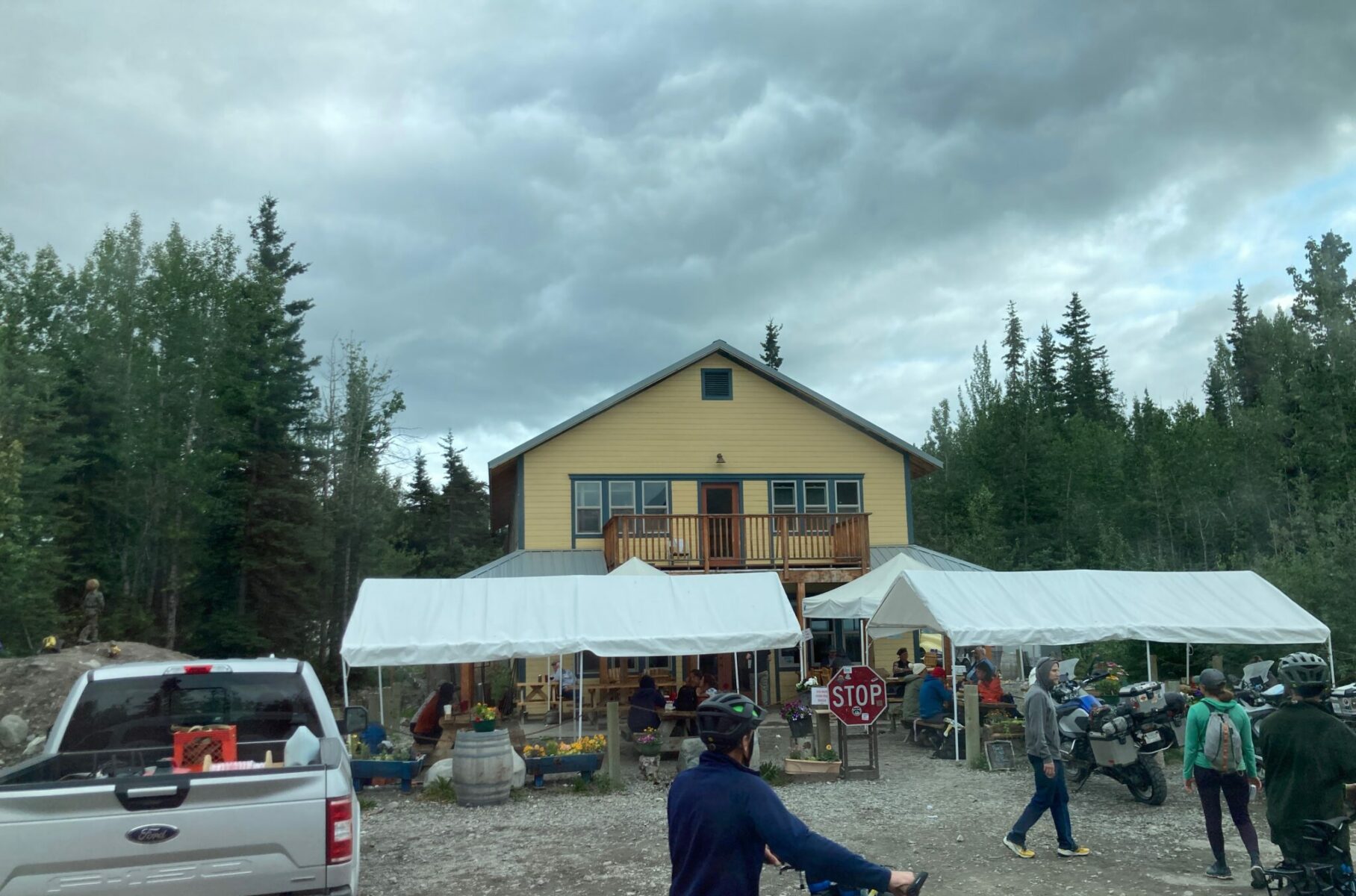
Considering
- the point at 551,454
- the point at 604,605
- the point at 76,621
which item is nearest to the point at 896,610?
the point at 604,605

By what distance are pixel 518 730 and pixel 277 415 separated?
85.1ft

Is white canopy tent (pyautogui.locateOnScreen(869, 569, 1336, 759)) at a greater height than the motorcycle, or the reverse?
white canopy tent (pyautogui.locateOnScreen(869, 569, 1336, 759))

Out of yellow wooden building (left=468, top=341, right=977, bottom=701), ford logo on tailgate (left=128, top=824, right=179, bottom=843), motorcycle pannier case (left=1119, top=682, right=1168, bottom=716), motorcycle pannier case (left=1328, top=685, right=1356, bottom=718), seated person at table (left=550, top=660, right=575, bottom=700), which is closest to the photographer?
ford logo on tailgate (left=128, top=824, right=179, bottom=843)

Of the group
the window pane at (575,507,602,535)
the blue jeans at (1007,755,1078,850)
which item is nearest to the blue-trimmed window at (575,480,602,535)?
the window pane at (575,507,602,535)

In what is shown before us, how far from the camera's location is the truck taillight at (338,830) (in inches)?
192

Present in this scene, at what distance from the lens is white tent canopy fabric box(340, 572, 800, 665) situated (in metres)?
13.0

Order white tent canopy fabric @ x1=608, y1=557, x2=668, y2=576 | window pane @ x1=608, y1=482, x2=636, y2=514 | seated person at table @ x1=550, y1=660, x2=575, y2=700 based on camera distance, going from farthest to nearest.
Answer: window pane @ x1=608, y1=482, x2=636, y2=514
seated person at table @ x1=550, y1=660, x2=575, y2=700
white tent canopy fabric @ x1=608, y1=557, x2=668, y2=576

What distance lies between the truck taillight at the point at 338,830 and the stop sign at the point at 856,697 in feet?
27.5

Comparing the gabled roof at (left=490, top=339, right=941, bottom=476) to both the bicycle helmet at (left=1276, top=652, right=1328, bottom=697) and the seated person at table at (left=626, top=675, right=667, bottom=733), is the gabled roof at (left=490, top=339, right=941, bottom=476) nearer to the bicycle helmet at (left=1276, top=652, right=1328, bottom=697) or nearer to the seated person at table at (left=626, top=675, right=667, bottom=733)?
the seated person at table at (left=626, top=675, right=667, bottom=733)

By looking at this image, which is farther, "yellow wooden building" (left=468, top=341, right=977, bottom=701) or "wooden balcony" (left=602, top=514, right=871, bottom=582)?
"yellow wooden building" (left=468, top=341, right=977, bottom=701)

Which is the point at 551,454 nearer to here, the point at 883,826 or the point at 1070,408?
the point at 883,826

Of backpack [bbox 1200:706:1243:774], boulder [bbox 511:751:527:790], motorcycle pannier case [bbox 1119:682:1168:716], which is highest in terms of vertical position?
backpack [bbox 1200:706:1243:774]

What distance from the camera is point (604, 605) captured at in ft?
47.0

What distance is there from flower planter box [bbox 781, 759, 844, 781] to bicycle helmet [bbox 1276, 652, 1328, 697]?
25.3 ft
